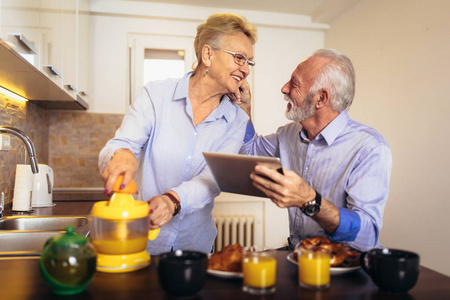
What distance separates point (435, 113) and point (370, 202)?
4.27 ft

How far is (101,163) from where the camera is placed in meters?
1.34

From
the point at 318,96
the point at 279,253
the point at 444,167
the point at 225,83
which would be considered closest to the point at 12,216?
the point at 225,83

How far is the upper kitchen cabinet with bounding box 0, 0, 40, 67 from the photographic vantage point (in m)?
1.34

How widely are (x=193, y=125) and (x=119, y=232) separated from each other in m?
0.76

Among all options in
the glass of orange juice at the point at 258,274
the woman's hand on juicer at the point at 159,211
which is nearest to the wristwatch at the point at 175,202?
the woman's hand on juicer at the point at 159,211

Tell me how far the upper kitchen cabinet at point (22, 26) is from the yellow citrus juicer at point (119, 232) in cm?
74

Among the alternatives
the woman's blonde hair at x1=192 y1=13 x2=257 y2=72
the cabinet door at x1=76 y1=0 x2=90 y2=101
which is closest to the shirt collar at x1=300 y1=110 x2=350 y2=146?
the woman's blonde hair at x1=192 y1=13 x2=257 y2=72

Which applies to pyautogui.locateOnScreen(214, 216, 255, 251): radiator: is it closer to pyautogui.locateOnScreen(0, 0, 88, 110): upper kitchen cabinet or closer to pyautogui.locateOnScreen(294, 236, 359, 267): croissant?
pyautogui.locateOnScreen(0, 0, 88, 110): upper kitchen cabinet

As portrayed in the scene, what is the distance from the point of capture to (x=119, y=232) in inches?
Result: 39.4

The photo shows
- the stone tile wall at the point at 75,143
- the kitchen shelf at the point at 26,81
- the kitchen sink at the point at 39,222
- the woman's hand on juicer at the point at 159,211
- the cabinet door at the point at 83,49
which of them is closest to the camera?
the woman's hand on juicer at the point at 159,211

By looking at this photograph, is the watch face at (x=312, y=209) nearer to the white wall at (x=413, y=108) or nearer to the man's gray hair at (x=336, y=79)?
the man's gray hair at (x=336, y=79)

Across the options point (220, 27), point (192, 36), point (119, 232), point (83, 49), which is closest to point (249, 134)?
point (220, 27)

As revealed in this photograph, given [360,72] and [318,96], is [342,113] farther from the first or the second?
[360,72]

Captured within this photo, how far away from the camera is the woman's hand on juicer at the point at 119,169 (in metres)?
1.07
